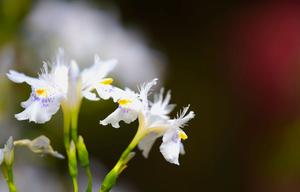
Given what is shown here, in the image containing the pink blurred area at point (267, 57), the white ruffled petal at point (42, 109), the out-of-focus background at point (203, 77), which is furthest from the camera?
the pink blurred area at point (267, 57)

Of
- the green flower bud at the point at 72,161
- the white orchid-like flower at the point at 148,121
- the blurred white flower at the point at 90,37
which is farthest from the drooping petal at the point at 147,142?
the blurred white flower at the point at 90,37

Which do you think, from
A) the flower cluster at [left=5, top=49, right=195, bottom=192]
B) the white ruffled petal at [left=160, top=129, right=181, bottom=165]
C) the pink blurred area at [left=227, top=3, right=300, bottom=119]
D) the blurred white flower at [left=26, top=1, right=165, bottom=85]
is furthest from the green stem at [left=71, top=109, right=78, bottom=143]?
the pink blurred area at [left=227, top=3, right=300, bottom=119]

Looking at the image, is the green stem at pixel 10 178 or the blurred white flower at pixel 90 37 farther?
the blurred white flower at pixel 90 37

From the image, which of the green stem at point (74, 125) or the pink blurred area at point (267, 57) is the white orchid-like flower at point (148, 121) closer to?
the green stem at point (74, 125)

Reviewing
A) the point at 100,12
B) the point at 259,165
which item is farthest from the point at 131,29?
the point at 259,165

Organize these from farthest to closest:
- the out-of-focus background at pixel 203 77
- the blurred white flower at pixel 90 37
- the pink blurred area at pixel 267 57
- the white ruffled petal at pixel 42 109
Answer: the pink blurred area at pixel 267 57 < the out-of-focus background at pixel 203 77 < the blurred white flower at pixel 90 37 < the white ruffled petal at pixel 42 109

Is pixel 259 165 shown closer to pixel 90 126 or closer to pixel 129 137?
pixel 129 137
